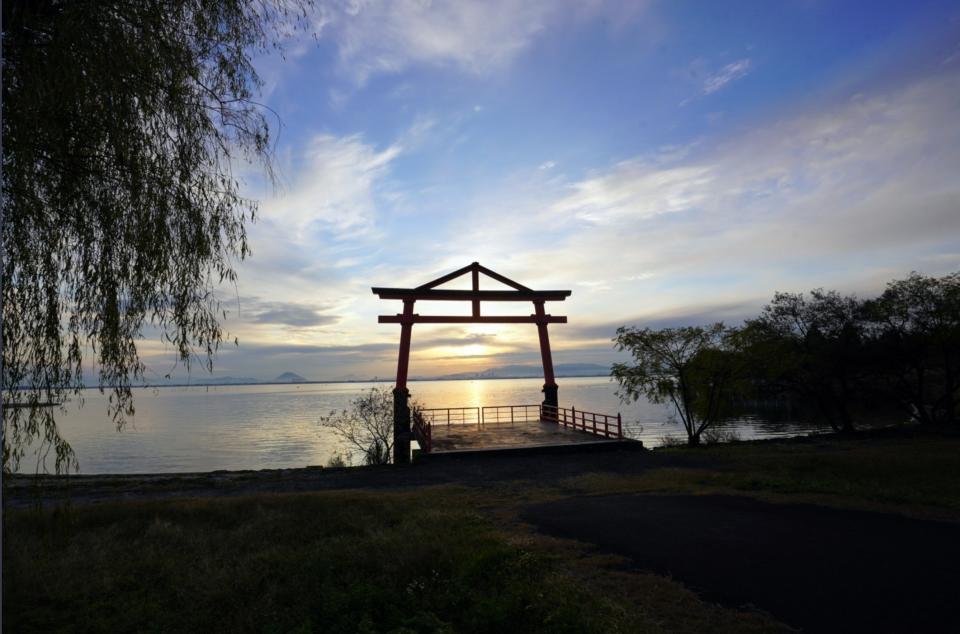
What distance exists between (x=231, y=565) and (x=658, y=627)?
20.4ft

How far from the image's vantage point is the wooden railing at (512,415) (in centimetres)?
3072

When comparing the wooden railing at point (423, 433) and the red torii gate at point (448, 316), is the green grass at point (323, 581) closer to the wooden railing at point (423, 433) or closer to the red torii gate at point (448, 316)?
the wooden railing at point (423, 433)

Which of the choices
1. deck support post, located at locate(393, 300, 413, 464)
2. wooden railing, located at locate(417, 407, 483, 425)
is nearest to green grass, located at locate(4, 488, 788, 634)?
deck support post, located at locate(393, 300, 413, 464)

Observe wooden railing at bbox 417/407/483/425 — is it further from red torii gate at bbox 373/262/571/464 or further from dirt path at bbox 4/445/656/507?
dirt path at bbox 4/445/656/507

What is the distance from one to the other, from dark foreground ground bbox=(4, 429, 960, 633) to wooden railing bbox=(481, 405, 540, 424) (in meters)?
15.6

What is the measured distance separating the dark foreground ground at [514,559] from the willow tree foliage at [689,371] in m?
13.4

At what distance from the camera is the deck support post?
21578mm

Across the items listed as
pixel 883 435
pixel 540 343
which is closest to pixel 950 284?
pixel 883 435

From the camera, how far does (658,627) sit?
5.78 m

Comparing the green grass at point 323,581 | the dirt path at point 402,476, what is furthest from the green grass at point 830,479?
the green grass at point 323,581

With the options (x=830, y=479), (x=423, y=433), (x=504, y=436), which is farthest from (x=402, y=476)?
(x=830, y=479)

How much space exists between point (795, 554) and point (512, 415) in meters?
20.4

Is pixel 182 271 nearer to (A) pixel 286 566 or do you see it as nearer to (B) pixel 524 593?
(A) pixel 286 566

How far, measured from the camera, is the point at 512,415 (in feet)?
91.9
